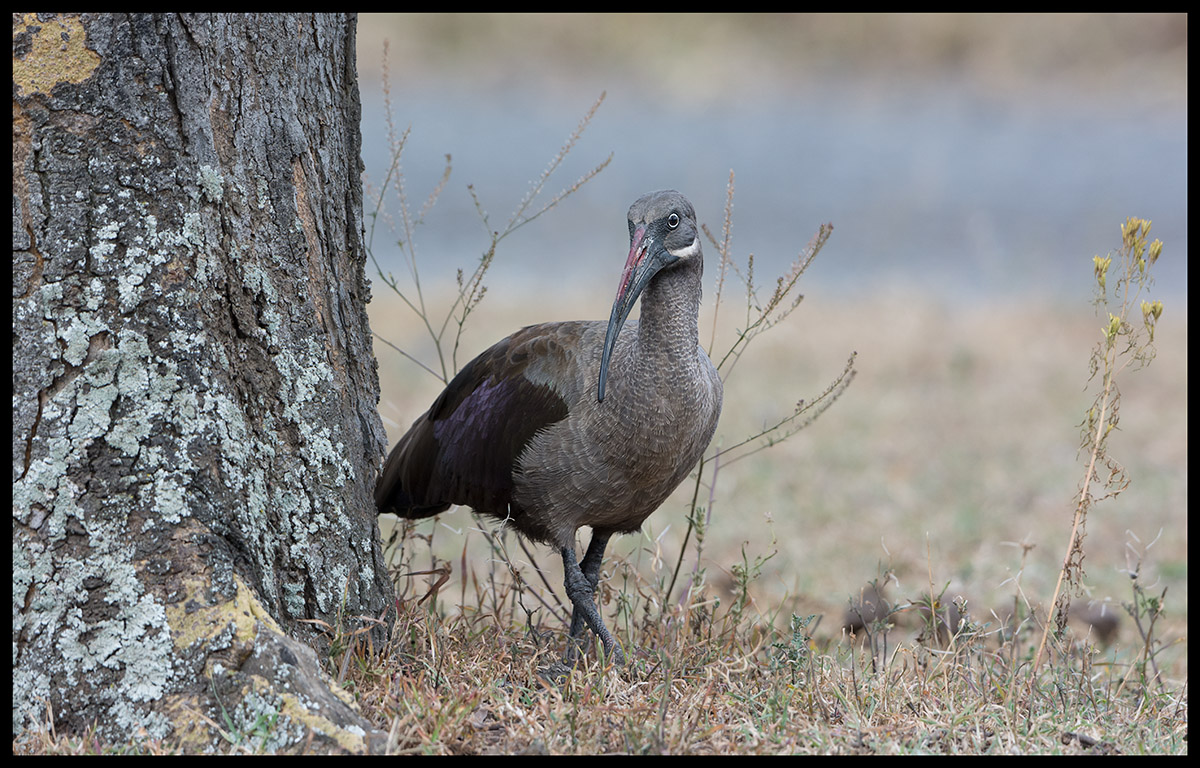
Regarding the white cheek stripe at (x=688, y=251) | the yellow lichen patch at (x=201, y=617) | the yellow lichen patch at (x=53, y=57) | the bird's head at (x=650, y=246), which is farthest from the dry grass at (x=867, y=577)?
the yellow lichen patch at (x=53, y=57)

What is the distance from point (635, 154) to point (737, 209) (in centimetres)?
136

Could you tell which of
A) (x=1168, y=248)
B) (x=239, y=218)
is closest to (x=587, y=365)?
(x=239, y=218)

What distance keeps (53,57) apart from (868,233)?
905 cm

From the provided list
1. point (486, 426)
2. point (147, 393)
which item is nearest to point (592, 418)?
point (486, 426)

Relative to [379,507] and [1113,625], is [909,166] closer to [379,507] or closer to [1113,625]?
[1113,625]

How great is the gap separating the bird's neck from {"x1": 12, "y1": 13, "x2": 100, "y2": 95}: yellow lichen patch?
1.59 metres

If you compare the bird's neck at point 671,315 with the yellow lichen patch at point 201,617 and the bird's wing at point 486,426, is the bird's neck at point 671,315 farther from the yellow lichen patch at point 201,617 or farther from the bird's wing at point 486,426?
the yellow lichen patch at point 201,617

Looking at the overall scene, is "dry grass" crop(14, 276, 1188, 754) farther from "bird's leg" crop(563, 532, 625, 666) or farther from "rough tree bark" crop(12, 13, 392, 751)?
"rough tree bark" crop(12, 13, 392, 751)

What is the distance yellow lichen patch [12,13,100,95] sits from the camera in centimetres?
251

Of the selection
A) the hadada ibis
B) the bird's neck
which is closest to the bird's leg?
the hadada ibis

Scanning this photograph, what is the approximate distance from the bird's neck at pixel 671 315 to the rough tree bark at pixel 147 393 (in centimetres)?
114

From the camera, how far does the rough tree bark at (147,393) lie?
2490 mm

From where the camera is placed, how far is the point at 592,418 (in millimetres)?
3396

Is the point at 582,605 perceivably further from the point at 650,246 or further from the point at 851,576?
A: the point at 851,576
